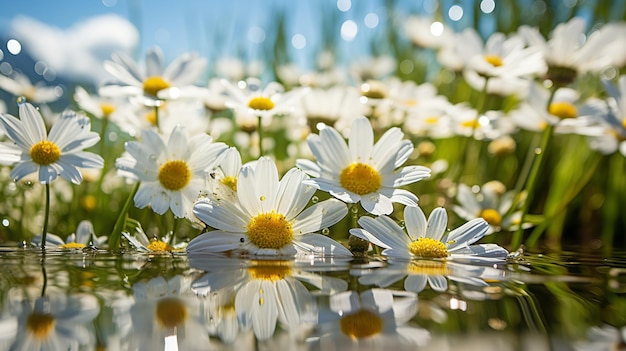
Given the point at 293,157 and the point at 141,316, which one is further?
the point at 293,157

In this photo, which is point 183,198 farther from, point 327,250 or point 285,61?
point 285,61

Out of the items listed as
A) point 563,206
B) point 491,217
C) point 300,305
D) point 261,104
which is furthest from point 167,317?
point 563,206

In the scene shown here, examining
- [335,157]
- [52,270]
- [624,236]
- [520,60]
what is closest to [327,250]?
[335,157]

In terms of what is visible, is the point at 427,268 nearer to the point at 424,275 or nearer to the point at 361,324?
the point at 424,275

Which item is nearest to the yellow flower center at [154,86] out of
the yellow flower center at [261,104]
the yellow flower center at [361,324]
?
the yellow flower center at [261,104]

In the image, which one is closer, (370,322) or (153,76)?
(370,322)

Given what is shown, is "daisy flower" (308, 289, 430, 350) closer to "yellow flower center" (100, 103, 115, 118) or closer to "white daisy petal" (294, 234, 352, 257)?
"white daisy petal" (294, 234, 352, 257)
